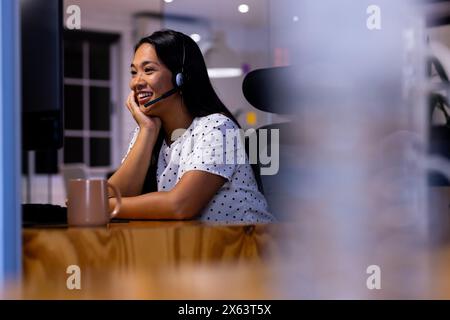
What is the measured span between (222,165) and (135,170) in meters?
0.26

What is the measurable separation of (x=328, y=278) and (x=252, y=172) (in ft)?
3.64

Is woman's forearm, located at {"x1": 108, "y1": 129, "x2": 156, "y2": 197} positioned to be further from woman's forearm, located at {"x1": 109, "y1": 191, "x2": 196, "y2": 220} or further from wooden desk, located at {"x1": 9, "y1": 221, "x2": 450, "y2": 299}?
wooden desk, located at {"x1": 9, "y1": 221, "x2": 450, "y2": 299}

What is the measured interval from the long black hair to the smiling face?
1 cm

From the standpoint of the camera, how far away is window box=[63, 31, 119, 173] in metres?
5.01

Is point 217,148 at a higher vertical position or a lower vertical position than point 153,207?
higher

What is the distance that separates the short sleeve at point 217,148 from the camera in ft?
4.08

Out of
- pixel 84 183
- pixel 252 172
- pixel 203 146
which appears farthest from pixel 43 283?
pixel 252 172

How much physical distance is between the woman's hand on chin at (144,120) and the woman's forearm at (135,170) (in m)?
0.02

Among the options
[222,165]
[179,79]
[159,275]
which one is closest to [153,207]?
[222,165]

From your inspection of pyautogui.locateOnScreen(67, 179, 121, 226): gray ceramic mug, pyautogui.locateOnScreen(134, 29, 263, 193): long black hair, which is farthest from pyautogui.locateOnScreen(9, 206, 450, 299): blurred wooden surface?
pyautogui.locateOnScreen(134, 29, 263, 193): long black hair

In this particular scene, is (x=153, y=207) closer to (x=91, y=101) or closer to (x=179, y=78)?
(x=179, y=78)

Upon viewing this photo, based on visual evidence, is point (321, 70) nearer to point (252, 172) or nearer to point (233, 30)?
point (252, 172)

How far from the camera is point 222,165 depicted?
127cm

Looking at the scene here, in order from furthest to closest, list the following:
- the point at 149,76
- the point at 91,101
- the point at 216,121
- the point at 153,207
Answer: the point at 91,101 → the point at 149,76 → the point at 216,121 → the point at 153,207
